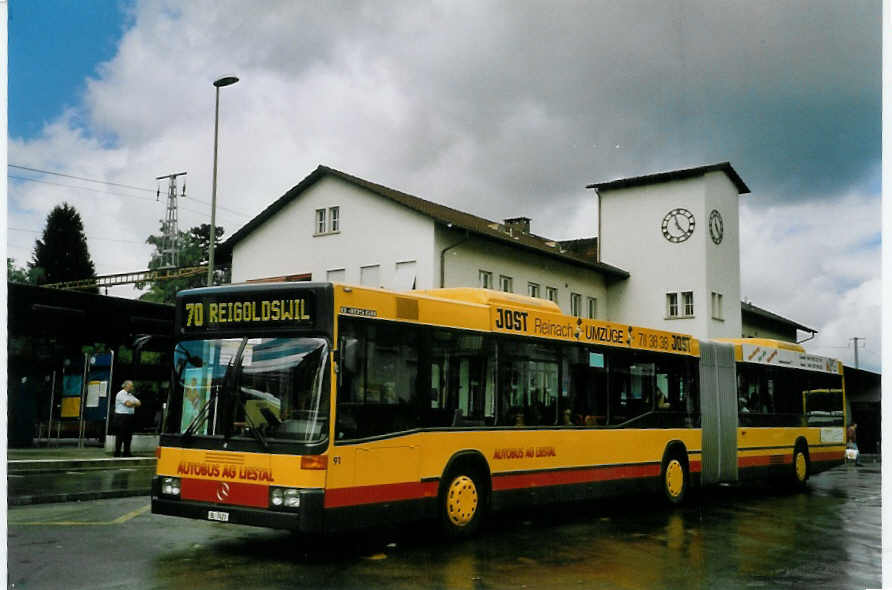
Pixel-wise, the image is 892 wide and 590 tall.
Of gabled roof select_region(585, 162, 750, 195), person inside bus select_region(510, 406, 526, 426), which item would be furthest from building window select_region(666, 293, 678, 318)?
person inside bus select_region(510, 406, 526, 426)

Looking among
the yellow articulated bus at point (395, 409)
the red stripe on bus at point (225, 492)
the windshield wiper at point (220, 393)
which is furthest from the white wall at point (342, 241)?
the red stripe on bus at point (225, 492)

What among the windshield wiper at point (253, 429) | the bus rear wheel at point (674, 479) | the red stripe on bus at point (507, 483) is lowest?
the bus rear wheel at point (674, 479)

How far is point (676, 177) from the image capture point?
38812 mm

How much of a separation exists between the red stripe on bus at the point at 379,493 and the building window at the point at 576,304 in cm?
2910

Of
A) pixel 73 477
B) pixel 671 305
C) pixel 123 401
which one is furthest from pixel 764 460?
pixel 671 305

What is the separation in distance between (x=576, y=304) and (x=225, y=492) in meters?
31.1

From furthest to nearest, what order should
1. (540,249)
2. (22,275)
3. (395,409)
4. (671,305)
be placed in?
(22,275)
(671,305)
(540,249)
(395,409)

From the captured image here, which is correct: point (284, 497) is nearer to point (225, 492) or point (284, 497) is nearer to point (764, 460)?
point (225, 492)

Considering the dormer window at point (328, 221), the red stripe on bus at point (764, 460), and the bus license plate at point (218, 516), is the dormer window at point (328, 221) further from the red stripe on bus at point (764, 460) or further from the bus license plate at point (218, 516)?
the bus license plate at point (218, 516)

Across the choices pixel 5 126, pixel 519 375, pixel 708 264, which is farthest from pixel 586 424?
pixel 708 264

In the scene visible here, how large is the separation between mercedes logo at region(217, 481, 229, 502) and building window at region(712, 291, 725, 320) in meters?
33.3

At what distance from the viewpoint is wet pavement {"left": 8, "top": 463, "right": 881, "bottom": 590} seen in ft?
25.9

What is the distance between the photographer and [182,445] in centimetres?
904

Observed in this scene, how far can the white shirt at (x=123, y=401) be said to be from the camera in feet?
61.5
